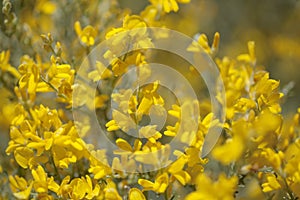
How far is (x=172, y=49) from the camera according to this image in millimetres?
1783

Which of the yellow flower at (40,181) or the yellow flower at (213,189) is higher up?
the yellow flower at (213,189)

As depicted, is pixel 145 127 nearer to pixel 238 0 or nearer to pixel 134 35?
pixel 134 35

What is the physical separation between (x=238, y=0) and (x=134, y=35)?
2.14 meters

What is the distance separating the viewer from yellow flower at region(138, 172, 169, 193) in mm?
1345

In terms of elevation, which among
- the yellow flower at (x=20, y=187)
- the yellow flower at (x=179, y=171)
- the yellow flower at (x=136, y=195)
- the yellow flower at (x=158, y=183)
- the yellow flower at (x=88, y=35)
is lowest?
the yellow flower at (x=20, y=187)

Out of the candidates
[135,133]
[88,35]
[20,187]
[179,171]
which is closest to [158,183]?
[179,171]

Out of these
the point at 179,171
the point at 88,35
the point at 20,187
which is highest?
the point at 88,35

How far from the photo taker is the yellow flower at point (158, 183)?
4.41ft

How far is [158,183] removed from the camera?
1351 millimetres

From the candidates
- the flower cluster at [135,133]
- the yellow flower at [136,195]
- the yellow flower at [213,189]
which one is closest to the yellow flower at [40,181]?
the flower cluster at [135,133]

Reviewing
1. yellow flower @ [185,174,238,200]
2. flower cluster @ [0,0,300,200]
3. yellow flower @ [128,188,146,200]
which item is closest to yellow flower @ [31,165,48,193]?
flower cluster @ [0,0,300,200]

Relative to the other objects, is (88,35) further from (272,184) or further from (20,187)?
(272,184)

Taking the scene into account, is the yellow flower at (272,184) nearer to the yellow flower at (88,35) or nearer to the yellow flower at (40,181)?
the yellow flower at (40,181)

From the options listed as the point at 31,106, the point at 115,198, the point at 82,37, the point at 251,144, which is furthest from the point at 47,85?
the point at 251,144
